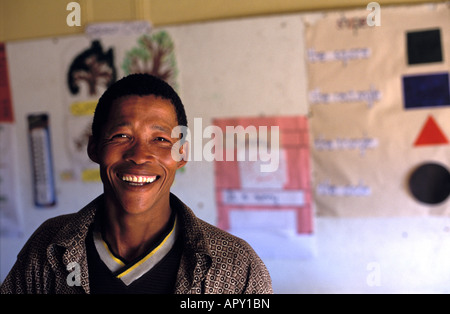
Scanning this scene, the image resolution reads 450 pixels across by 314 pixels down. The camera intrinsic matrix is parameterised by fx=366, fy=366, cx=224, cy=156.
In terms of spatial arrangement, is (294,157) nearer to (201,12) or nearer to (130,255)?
(201,12)

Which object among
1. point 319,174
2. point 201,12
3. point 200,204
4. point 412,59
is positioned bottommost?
point 200,204

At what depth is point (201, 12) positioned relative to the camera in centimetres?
147

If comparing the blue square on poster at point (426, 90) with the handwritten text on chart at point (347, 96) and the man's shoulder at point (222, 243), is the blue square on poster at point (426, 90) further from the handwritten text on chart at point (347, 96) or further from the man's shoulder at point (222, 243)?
the man's shoulder at point (222, 243)

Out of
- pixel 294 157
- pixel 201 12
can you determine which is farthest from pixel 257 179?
pixel 201 12

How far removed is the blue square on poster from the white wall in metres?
0.36

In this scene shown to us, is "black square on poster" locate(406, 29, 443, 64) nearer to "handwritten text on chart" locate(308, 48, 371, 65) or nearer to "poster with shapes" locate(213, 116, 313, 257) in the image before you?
"handwritten text on chart" locate(308, 48, 371, 65)

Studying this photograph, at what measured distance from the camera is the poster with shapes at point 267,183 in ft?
4.67

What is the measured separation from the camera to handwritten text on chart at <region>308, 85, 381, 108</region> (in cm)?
135

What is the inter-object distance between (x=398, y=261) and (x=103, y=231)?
43.5 inches

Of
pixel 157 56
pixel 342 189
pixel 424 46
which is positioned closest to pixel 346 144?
pixel 342 189

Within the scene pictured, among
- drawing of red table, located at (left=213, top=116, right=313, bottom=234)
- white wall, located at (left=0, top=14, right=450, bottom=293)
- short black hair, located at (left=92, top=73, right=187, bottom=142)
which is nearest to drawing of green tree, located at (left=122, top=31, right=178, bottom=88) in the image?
white wall, located at (left=0, top=14, right=450, bottom=293)

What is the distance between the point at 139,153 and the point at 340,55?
1038 mm

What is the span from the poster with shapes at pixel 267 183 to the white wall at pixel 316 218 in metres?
0.04

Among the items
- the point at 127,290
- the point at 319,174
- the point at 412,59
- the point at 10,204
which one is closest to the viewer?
the point at 127,290
